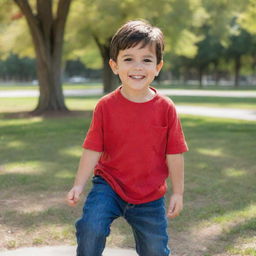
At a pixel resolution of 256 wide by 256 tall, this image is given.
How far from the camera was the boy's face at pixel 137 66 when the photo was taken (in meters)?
2.76

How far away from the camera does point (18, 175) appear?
656 cm

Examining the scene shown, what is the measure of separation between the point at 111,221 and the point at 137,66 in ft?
2.81

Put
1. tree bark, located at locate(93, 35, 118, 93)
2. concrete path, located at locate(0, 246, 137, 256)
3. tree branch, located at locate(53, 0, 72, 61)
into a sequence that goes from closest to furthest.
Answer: concrete path, located at locate(0, 246, 137, 256), tree branch, located at locate(53, 0, 72, 61), tree bark, located at locate(93, 35, 118, 93)

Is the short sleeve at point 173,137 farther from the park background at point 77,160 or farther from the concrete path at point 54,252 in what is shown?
the park background at point 77,160

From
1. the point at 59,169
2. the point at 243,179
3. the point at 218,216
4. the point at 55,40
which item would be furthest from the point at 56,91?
the point at 218,216

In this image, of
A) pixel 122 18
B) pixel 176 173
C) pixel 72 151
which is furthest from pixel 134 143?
pixel 122 18

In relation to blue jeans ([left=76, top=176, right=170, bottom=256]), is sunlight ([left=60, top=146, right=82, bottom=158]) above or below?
below

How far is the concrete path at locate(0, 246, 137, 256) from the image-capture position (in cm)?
372

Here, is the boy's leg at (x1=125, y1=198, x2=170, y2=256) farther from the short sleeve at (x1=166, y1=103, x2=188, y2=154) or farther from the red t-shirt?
the short sleeve at (x1=166, y1=103, x2=188, y2=154)

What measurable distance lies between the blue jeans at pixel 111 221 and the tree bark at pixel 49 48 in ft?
44.5

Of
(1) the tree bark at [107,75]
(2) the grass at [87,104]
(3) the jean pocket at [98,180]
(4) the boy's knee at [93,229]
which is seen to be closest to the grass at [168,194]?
(3) the jean pocket at [98,180]

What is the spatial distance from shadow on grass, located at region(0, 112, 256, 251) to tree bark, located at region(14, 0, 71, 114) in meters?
3.43

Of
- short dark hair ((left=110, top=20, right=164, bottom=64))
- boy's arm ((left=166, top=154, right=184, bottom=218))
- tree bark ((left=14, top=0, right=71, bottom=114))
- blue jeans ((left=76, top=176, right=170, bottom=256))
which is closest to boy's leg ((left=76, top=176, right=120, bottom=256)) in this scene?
blue jeans ((left=76, top=176, right=170, bottom=256))

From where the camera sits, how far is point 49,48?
16.1 m
